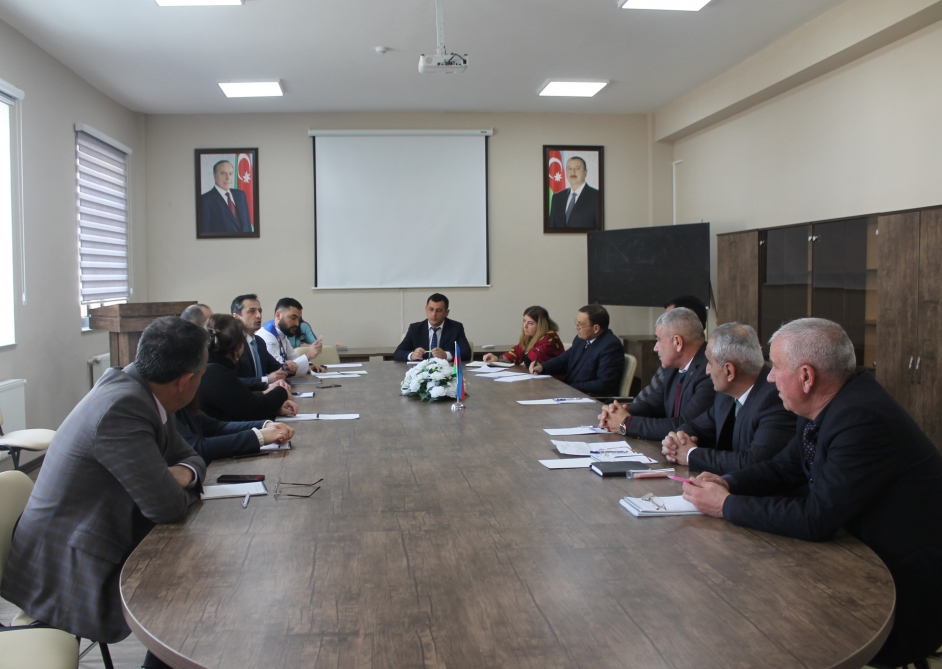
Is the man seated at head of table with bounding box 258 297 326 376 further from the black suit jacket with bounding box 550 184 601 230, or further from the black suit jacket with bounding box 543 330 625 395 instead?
the black suit jacket with bounding box 550 184 601 230

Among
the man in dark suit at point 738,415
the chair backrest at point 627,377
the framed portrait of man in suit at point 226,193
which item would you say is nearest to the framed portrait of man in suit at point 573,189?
the framed portrait of man in suit at point 226,193

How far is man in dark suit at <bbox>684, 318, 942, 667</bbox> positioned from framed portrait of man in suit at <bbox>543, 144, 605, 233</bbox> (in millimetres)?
6829

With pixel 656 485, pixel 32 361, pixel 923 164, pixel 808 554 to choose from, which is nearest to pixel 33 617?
pixel 656 485

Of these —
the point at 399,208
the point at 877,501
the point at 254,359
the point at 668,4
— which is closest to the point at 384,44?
the point at 668,4

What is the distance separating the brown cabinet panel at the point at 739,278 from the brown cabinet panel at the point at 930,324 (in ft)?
6.08

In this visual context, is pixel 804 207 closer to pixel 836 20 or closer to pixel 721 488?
pixel 836 20

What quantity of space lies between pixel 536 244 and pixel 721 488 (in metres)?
6.82

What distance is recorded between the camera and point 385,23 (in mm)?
5461

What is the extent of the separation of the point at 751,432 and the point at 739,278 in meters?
4.21

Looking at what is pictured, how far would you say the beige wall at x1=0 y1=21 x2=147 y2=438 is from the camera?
5594mm

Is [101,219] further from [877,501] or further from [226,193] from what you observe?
[877,501]

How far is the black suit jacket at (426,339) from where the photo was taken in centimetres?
673

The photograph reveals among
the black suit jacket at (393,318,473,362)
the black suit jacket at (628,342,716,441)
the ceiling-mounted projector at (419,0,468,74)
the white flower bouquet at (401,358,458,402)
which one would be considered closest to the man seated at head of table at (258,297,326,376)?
the black suit jacket at (393,318,473,362)

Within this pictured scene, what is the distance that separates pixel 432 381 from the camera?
423 cm
